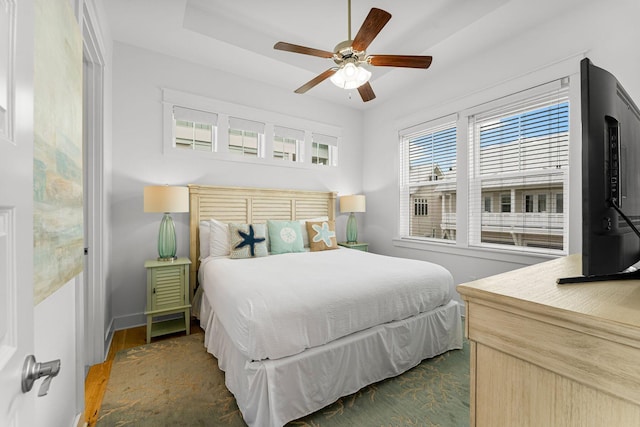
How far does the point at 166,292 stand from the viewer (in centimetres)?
262

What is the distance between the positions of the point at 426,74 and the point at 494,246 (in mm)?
2172

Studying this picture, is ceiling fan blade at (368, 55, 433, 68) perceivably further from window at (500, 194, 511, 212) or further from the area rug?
the area rug

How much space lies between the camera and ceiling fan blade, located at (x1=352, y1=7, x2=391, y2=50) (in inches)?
67.0

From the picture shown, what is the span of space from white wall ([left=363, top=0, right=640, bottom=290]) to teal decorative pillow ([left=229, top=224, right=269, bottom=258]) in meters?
2.02

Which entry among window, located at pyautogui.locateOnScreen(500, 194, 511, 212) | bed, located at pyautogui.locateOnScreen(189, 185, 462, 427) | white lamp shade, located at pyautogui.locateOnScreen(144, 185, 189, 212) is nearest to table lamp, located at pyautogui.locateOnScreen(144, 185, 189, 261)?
white lamp shade, located at pyautogui.locateOnScreen(144, 185, 189, 212)

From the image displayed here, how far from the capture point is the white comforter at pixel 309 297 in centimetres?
153

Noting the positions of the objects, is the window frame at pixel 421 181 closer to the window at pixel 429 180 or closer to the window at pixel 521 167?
the window at pixel 429 180

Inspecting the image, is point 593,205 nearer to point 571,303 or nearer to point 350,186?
point 571,303

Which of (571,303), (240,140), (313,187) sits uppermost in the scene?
(240,140)

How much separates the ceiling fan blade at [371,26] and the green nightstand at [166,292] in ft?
7.87

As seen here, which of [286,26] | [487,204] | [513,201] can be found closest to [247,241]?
[286,26]

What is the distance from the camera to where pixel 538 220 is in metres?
2.68

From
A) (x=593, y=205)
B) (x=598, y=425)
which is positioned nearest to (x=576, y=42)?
(x=593, y=205)

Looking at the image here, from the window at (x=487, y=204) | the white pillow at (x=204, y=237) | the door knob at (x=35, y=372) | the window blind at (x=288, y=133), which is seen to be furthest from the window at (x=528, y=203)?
the door knob at (x=35, y=372)
